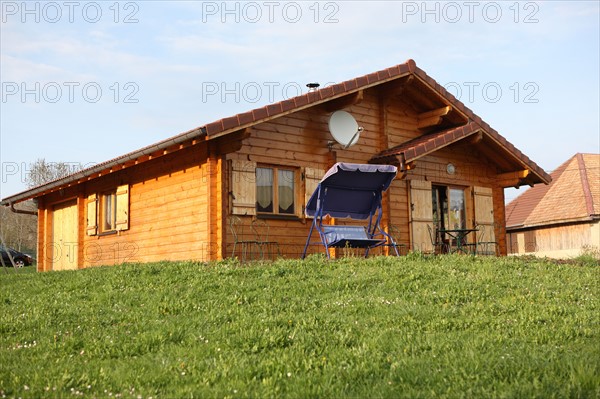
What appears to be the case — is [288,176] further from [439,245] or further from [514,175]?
[514,175]

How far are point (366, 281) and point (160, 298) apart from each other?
8.29ft

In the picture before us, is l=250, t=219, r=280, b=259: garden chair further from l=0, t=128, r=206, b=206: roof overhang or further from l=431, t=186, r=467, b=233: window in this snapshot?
l=431, t=186, r=467, b=233: window

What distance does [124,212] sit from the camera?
15516 millimetres

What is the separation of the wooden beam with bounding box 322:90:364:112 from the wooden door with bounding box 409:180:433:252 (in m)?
2.46

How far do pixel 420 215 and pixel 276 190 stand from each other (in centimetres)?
378

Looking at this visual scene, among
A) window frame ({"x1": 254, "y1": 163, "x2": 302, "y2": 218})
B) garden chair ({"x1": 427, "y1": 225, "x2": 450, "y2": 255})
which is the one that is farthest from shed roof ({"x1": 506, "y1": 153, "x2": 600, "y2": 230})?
window frame ({"x1": 254, "y1": 163, "x2": 302, "y2": 218})

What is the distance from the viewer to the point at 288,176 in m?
13.8

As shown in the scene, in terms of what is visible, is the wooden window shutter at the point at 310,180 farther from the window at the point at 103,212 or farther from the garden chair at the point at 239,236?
the window at the point at 103,212

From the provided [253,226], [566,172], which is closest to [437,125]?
[253,226]

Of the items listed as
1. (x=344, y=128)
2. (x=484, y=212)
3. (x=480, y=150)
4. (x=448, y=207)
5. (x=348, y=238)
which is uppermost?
(x=344, y=128)

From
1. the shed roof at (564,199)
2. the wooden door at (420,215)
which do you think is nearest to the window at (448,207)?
the wooden door at (420,215)

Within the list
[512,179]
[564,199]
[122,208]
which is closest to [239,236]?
[122,208]

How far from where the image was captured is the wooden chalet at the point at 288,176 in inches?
500

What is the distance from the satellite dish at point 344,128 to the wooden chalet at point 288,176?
31cm
